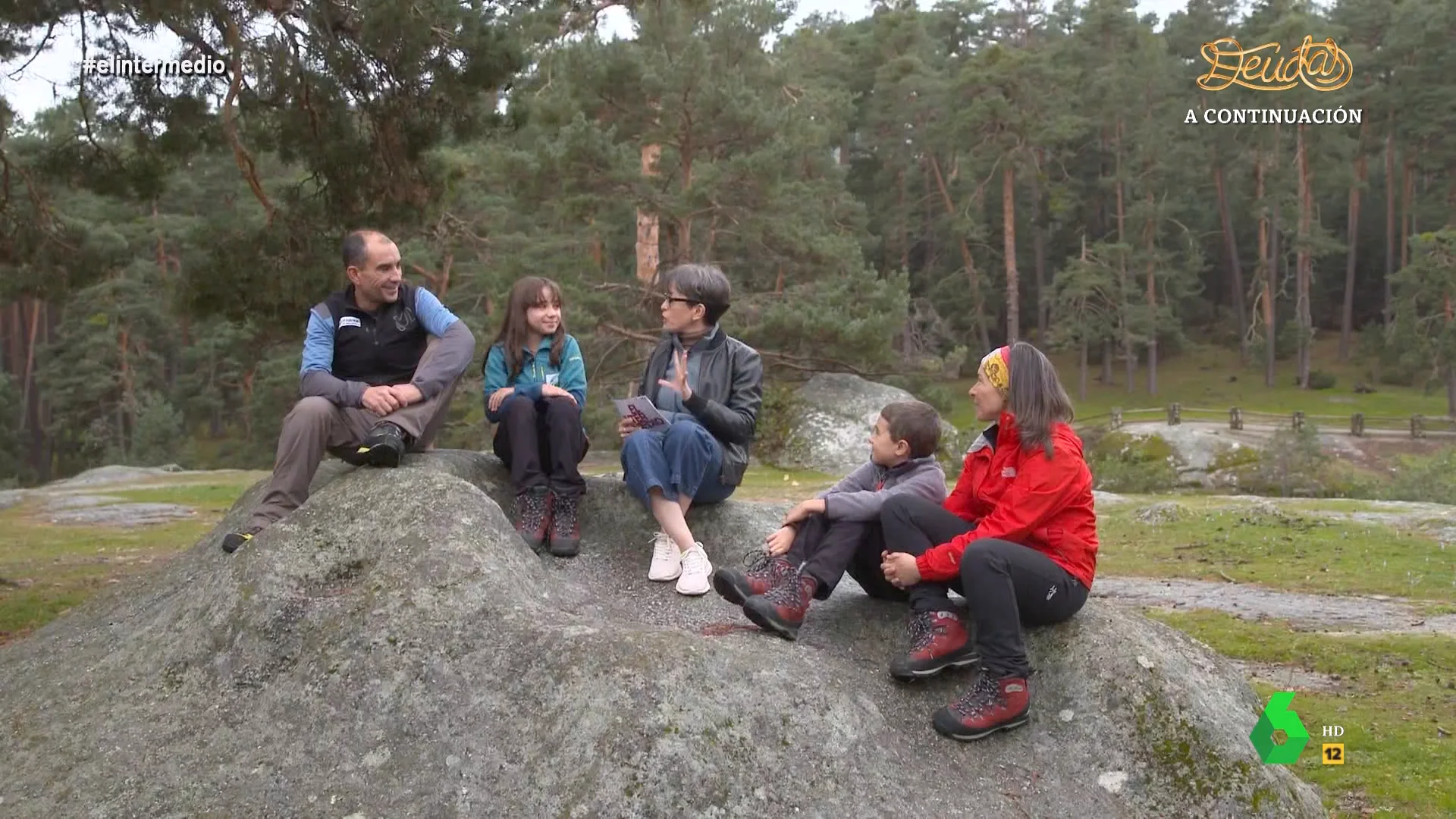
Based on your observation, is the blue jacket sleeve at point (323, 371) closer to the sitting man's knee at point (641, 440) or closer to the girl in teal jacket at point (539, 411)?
the girl in teal jacket at point (539, 411)

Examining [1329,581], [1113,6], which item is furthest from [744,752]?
[1113,6]

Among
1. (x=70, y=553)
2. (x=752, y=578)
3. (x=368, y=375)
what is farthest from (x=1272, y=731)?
(x=70, y=553)

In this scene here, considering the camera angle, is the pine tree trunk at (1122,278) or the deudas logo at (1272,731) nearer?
the deudas logo at (1272,731)

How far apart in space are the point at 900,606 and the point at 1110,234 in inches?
1615

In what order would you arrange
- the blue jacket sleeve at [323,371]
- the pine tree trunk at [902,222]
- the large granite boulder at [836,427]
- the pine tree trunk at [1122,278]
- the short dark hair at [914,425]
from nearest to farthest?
the short dark hair at [914,425] < the blue jacket sleeve at [323,371] < the large granite boulder at [836,427] < the pine tree trunk at [1122,278] < the pine tree trunk at [902,222]

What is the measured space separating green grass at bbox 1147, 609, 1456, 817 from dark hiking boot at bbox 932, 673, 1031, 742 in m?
1.89

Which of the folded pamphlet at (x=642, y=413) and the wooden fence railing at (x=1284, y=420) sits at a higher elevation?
the folded pamphlet at (x=642, y=413)

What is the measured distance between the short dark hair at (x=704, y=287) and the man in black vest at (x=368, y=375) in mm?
977

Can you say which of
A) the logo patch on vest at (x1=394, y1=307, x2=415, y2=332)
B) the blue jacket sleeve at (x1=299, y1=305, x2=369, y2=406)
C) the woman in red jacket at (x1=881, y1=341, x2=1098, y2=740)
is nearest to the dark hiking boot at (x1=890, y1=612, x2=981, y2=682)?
the woman in red jacket at (x1=881, y1=341, x2=1098, y2=740)

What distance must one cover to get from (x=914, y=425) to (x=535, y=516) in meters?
1.66

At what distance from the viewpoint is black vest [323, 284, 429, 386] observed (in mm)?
4953

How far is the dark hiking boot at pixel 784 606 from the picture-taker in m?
3.82

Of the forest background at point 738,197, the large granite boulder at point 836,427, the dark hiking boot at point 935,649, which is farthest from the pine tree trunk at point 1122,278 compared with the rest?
the dark hiking boot at point 935,649

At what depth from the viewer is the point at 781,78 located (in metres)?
22.9
